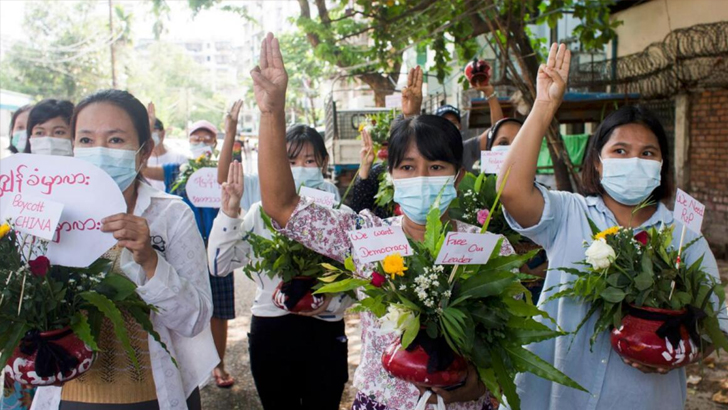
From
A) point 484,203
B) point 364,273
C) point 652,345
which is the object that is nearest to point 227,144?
point 484,203

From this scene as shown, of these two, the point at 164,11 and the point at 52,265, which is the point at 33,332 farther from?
the point at 164,11

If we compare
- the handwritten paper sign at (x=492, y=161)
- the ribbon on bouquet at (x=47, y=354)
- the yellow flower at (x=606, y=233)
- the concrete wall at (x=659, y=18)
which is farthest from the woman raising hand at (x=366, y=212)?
the concrete wall at (x=659, y=18)

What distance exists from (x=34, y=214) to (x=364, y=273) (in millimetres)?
1110

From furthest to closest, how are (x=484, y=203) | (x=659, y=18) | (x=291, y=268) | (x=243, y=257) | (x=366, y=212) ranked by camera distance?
(x=659, y=18)
(x=243, y=257)
(x=484, y=203)
(x=291, y=268)
(x=366, y=212)

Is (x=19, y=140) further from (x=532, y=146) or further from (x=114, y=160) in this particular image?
(x=532, y=146)

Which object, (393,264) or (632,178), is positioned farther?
(632,178)

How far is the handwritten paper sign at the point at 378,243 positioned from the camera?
1.91 m

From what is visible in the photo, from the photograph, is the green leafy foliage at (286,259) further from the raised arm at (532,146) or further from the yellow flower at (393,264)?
the yellow flower at (393,264)

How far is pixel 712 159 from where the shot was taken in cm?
924

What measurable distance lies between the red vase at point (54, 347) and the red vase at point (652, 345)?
1.76m

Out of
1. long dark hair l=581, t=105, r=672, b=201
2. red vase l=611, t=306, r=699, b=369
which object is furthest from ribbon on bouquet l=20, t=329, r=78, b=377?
long dark hair l=581, t=105, r=672, b=201

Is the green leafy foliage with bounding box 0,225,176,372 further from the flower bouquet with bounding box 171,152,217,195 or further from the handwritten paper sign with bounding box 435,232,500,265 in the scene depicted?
the flower bouquet with bounding box 171,152,217,195

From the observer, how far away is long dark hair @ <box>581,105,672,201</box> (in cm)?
259

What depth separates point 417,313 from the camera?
191cm
